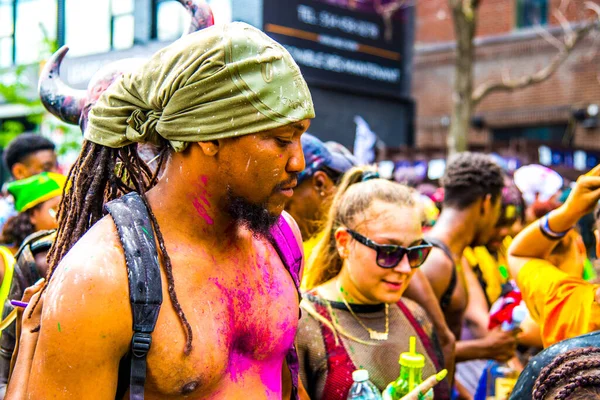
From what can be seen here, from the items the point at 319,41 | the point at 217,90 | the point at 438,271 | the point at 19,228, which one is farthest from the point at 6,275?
the point at 319,41

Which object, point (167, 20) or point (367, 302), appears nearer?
point (367, 302)

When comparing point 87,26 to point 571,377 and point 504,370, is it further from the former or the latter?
point 571,377

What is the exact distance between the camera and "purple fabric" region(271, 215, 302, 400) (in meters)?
2.46

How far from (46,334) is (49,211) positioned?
276 cm

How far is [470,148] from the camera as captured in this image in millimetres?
12938

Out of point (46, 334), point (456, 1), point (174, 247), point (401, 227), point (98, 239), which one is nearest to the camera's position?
point (46, 334)

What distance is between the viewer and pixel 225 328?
210 cm

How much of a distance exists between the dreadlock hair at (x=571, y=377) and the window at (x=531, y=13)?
18.3 meters

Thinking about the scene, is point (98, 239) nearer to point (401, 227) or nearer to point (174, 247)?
point (174, 247)

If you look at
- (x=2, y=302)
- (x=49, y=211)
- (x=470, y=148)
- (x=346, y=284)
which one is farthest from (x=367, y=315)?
(x=470, y=148)

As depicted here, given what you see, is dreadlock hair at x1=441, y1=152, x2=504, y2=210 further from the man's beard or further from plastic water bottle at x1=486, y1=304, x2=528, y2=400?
the man's beard

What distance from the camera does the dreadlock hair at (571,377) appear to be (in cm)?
187

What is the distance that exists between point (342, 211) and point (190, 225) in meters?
1.54

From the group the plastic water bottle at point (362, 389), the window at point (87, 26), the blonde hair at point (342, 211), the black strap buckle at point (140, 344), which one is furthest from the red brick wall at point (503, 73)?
the black strap buckle at point (140, 344)
